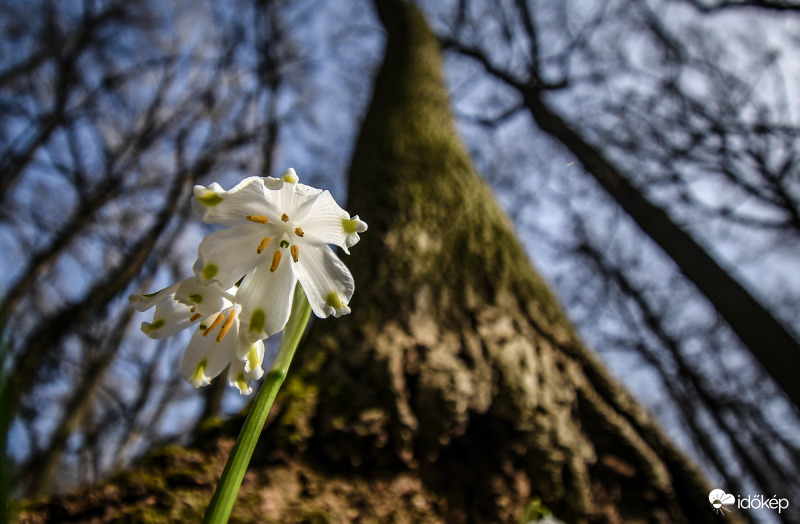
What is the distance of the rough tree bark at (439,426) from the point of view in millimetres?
1389

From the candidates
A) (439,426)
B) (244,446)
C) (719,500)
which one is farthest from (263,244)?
(719,500)

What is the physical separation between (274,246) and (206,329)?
19cm

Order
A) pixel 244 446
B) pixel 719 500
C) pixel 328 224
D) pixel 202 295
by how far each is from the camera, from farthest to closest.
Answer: pixel 719 500 → pixel 328 224 → pixel 202 295 → pixel 244 446

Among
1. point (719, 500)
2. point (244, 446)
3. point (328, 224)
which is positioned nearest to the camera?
point (244, 446)

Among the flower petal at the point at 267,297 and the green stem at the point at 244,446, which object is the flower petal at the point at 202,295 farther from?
the green stem at the point at 244,446

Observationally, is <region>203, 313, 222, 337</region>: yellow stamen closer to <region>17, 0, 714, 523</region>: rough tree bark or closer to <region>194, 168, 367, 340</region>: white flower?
<region>194, 168, 367, 340</region>: white flower

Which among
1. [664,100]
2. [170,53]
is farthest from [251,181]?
[170,53]

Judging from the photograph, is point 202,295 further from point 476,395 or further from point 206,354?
point 476,395

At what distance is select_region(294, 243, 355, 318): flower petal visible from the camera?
2.66 feet

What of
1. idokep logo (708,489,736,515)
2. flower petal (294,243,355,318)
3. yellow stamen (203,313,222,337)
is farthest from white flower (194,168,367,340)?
idokep logo (708,489,736,515)

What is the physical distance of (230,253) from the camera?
31.4 inches

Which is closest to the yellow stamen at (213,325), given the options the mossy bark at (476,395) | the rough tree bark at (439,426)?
the rough tree bark at (439,426)

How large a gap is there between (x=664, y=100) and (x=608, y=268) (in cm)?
346

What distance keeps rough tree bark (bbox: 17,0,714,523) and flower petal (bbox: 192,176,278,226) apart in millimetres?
854
